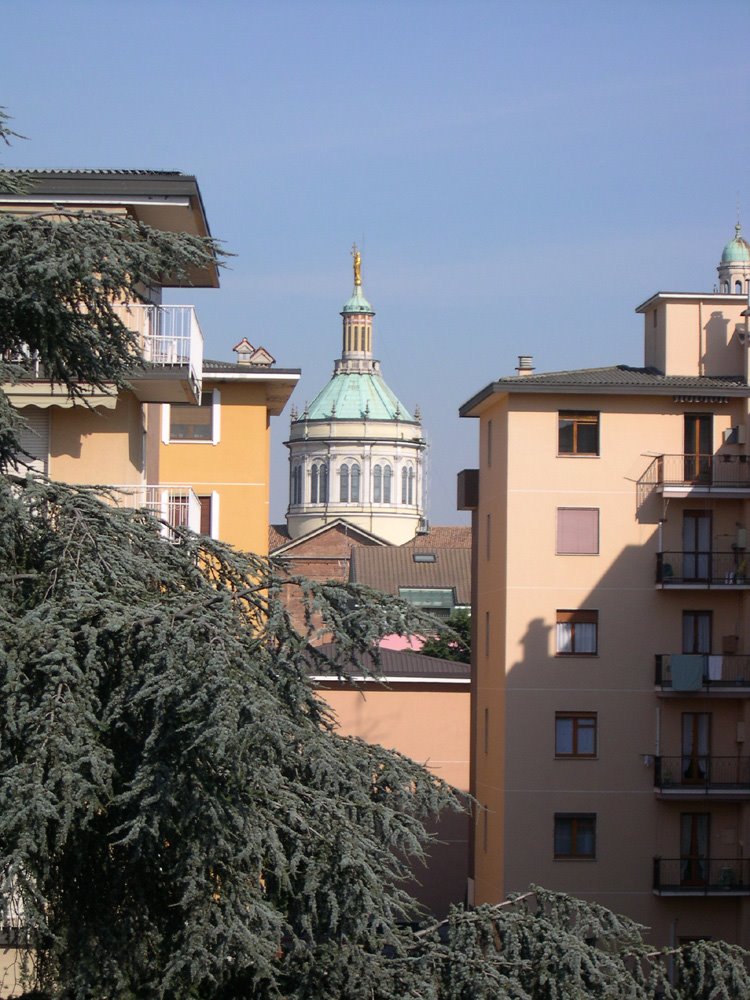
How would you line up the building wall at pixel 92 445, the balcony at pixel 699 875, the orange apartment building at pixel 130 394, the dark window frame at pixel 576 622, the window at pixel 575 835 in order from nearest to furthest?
the orange apartment building at pixel 130 394, the building wall at pixel 92 445, the balcony at pixel 699 875, the window at pixel 575 835, the dark window frame at pixel 576 622

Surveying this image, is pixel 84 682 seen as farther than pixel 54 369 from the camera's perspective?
No

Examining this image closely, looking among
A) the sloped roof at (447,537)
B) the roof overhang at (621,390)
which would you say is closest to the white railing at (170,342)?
the roof overhang at (621,390)

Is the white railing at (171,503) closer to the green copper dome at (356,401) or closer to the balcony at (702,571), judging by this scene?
the balcony at (702,571)

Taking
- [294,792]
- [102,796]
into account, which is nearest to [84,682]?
[102,796]

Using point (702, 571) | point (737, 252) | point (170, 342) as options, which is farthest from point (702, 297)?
point (737, 252)

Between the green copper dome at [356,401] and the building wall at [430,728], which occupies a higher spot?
the green copper dome at [356,401]

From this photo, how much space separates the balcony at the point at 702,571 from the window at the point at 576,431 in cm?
286

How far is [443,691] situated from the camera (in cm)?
4806

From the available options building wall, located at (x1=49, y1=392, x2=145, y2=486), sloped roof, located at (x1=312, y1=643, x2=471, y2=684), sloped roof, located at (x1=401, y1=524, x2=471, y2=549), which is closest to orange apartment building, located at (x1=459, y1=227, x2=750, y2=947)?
sloped roof, located at (x1=312, y1=643, x2=471, y2=684)

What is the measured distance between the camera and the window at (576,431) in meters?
38.5

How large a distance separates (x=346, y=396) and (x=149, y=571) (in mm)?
165918

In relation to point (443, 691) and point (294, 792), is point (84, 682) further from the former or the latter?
point (443, 691)

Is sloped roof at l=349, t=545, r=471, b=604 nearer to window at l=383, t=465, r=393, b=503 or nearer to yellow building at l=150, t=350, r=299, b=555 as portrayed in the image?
window at l=383, t=465, r=393, b=503

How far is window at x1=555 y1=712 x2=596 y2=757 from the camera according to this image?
37.1 metres
